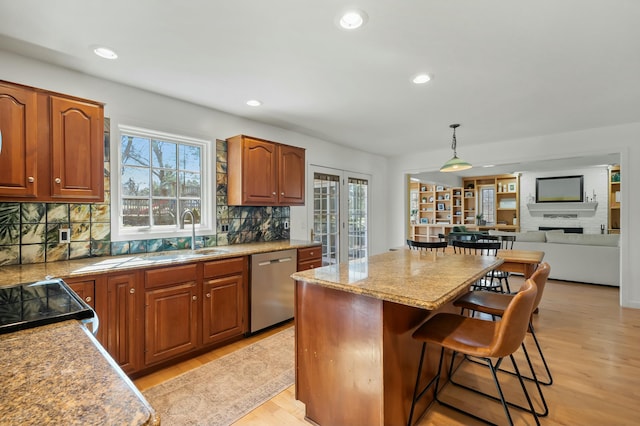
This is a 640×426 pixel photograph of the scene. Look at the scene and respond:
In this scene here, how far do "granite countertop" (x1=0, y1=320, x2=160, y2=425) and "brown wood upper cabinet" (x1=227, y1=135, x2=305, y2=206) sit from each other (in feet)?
8.15

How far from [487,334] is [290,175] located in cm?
276

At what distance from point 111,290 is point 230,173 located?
5.61ft

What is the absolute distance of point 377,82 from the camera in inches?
107

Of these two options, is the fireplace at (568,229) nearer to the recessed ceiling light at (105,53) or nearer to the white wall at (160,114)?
the white wall at (160,114)

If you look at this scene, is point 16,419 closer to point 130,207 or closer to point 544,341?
point 130,207

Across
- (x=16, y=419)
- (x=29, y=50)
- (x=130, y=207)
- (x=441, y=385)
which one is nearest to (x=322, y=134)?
(x=130, y=207)

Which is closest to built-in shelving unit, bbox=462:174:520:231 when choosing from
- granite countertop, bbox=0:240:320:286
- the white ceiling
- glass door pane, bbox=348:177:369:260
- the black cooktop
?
glass door pane, bbox=348:177:369:260

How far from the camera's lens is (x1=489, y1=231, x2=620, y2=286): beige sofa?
15.7 feet

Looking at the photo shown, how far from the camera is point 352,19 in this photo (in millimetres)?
1818

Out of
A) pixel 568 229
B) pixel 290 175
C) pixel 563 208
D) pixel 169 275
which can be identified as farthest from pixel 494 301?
pixel 563 208

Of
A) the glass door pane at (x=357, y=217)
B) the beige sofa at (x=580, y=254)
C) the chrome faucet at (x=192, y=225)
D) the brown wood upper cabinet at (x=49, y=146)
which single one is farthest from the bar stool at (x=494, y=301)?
the beige sofa at (x=580, y=254)

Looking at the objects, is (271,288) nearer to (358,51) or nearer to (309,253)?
(309,253)

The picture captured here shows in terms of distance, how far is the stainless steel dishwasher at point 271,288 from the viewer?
3059mm

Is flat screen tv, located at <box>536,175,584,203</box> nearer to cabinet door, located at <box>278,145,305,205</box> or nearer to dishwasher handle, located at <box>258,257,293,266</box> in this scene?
cabinet door, located at <box>278,145,305,205</box>
